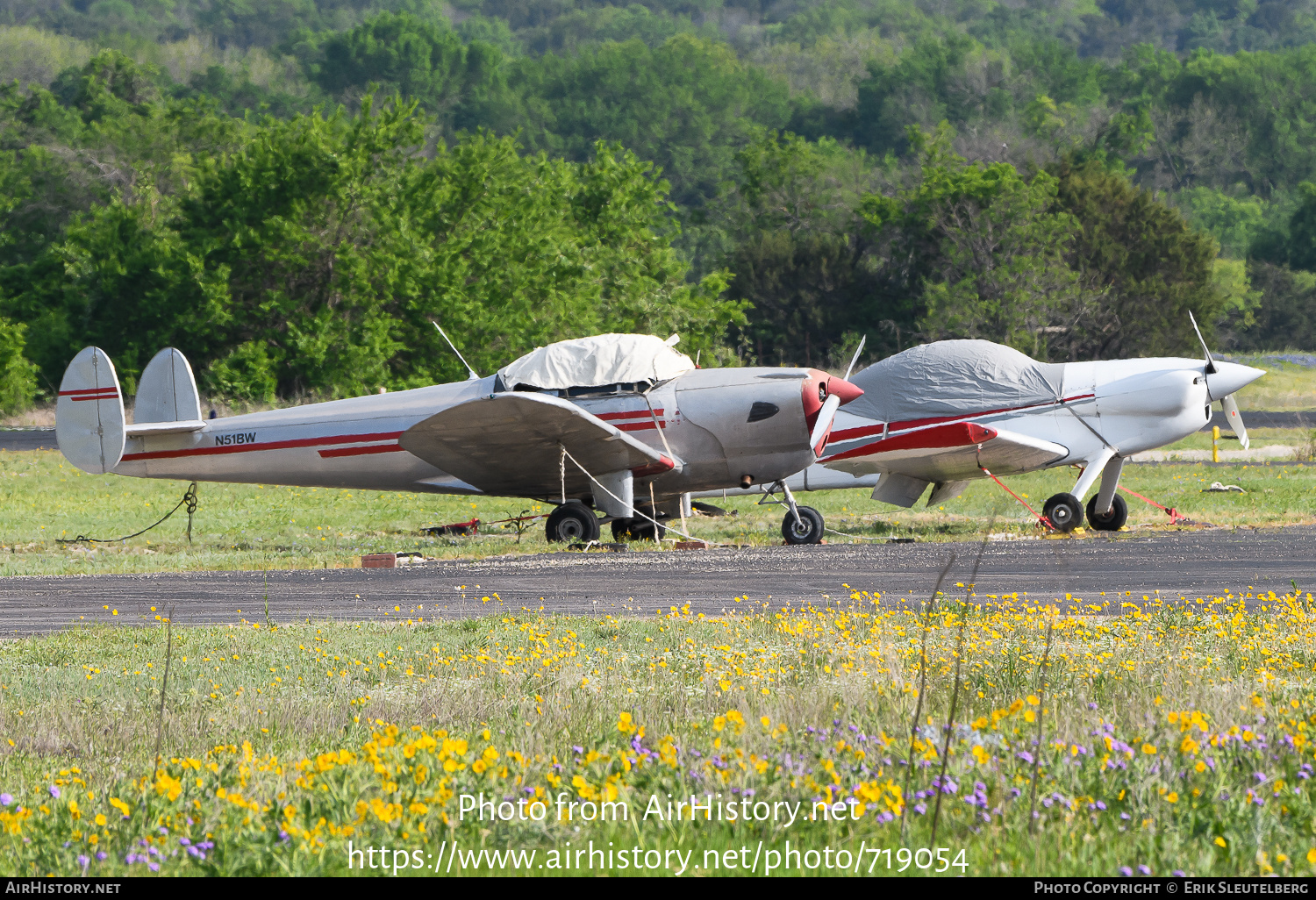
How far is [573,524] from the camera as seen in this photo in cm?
1734

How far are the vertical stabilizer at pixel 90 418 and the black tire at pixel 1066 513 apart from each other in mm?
11708

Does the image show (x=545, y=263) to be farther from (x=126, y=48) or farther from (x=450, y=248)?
(x=126, y=48)

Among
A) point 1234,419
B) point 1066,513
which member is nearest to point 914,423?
point 1066,513

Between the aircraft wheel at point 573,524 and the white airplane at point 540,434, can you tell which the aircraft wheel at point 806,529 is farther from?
the aircraft wheel at point 573,524

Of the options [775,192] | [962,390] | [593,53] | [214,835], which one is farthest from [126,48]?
[214,835]

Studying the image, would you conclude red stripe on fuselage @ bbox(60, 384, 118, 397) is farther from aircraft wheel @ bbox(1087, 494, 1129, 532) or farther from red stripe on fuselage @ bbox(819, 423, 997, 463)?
aircraft wheel @ bbox(1087, 494, 1129, 532)

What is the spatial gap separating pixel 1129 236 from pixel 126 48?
103 meters

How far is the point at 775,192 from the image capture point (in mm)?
73188

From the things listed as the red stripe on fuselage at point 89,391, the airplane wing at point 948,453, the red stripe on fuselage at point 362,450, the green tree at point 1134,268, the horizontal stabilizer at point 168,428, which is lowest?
the airplane wing at point 948,453

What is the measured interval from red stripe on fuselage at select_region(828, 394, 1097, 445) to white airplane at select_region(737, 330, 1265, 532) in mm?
11

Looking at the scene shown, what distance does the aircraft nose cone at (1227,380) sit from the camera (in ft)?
60.2

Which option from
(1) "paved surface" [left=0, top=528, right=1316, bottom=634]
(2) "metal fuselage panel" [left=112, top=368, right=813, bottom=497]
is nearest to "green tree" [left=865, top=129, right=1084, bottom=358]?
(2) "metal fuselage panel" [left=112, top=368, right=813, bottom=497]

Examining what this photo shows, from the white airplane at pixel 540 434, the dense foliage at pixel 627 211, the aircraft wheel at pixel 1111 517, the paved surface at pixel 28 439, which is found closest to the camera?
the white airplane at pixel 540 434

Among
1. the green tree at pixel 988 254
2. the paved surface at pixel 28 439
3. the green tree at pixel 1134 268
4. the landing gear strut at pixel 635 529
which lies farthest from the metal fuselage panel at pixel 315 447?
the green tree at pixel 1134 268
